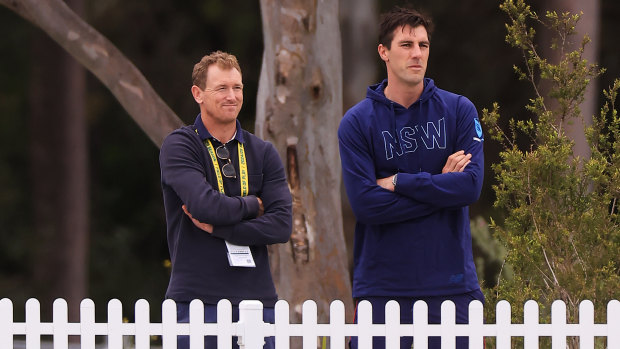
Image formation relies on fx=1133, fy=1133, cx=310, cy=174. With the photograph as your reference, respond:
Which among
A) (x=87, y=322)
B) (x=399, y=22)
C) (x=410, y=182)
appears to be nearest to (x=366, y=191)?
(x=410, y=182)

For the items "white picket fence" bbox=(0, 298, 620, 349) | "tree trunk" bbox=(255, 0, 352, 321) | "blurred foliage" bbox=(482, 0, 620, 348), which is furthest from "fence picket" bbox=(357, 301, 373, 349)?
"tree trunk" bbox=(255, 0, 352, 321)

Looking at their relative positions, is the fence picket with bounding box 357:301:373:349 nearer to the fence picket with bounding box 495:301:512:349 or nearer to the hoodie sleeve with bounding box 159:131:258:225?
the fence picket with bounding box 495:301:512:349

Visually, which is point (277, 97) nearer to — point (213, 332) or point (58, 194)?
point (213, 332)

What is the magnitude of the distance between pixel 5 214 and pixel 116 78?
13955 millimetres

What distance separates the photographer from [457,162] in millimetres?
5535

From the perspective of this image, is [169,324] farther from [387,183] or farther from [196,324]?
[387,183]

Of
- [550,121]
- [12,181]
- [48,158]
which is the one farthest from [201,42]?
[550,121]

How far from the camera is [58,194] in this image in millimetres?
16812

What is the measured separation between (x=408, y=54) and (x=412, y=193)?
69cm

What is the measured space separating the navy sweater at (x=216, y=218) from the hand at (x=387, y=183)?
465mm

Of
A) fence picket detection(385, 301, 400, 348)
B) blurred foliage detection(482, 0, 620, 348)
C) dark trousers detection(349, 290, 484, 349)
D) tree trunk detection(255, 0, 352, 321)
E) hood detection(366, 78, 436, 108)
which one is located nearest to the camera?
fence picket detection(385, 301, 400, 348)

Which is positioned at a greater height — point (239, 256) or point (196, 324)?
point (239, 256)

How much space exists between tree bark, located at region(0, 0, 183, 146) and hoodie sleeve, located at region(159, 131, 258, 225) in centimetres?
289

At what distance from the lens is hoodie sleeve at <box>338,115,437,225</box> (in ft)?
17.8
